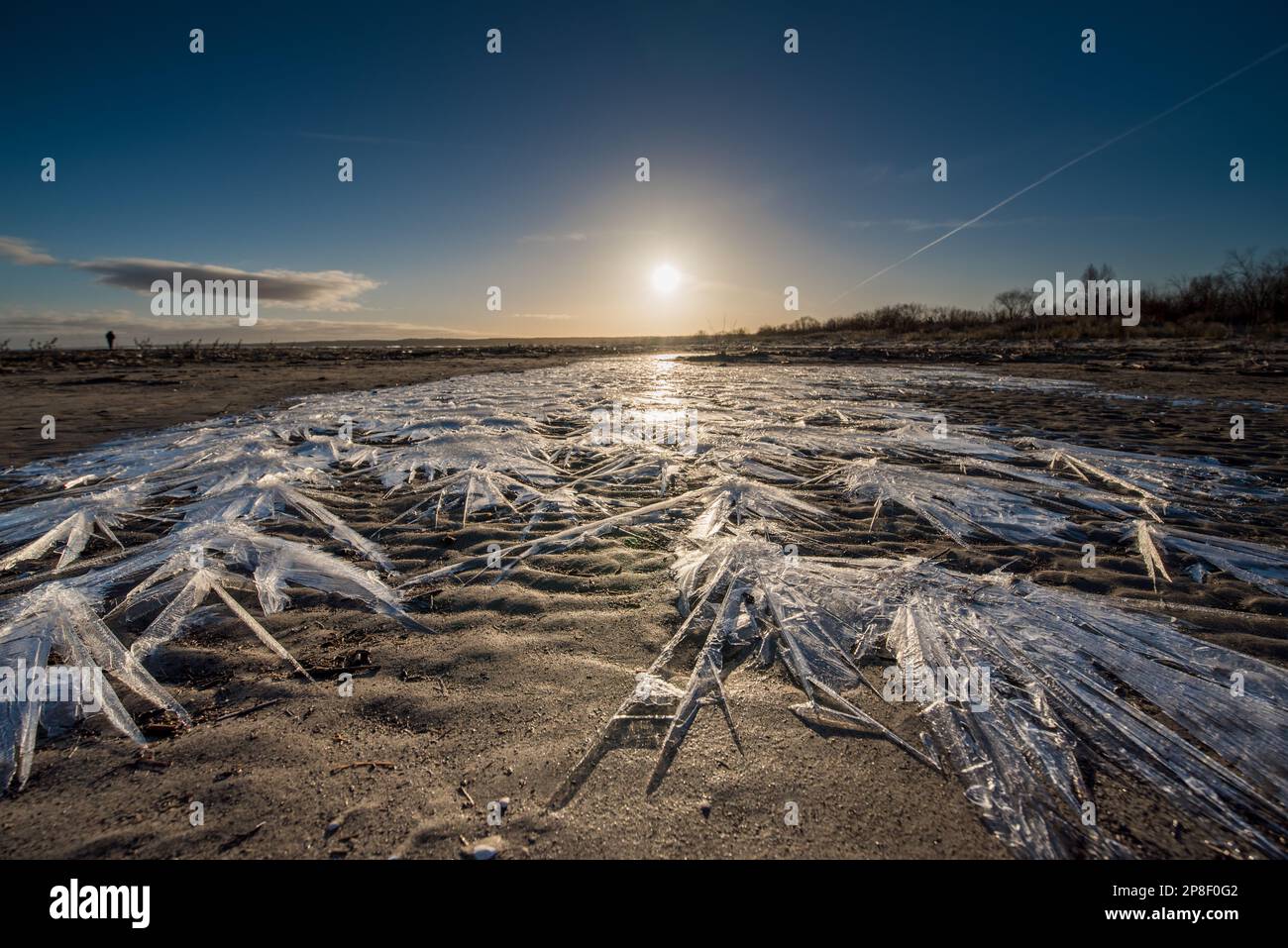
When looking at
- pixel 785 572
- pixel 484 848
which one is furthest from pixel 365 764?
pixel 785 572

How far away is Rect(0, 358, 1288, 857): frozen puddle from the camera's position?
1.69m

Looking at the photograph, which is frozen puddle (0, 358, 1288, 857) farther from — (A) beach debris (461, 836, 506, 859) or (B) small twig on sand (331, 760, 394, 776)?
(B) small twig on sand (331, 760, 394, 776)

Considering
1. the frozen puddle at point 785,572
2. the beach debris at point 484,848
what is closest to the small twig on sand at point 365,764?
the beach debris at point 484,848

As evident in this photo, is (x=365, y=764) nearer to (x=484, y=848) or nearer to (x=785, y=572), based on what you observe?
(x=484, y=848)

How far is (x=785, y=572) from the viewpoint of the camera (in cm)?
291

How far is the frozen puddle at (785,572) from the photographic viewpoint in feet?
5.55

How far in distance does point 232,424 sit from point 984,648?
8571 mm

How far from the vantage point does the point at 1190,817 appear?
57.0 inches

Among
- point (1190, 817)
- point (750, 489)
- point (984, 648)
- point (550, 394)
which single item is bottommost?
point (1190, 817)

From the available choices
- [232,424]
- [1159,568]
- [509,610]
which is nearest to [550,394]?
[232,424]

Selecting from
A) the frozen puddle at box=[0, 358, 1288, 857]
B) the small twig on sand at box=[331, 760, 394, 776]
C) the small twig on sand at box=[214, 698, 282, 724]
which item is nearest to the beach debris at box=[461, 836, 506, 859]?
the frozen puddle at box=[0, 358, 1288, 857]

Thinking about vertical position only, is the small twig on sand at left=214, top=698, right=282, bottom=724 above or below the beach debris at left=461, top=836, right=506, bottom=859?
above
